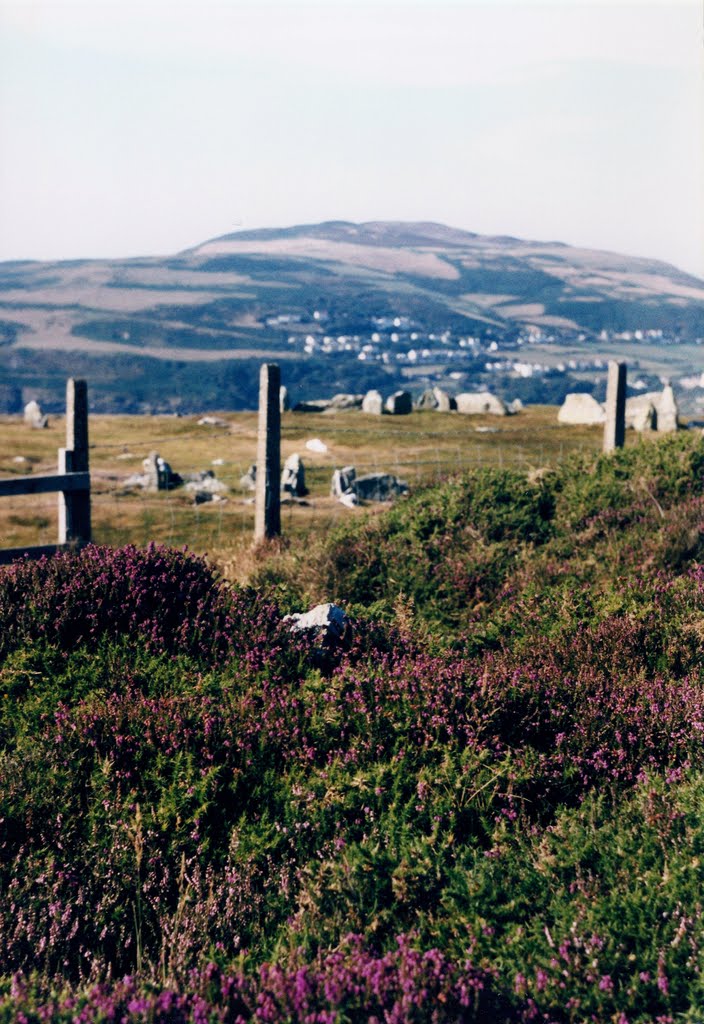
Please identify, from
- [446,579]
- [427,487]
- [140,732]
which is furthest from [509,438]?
[140,732]

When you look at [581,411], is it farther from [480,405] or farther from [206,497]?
[206,497]

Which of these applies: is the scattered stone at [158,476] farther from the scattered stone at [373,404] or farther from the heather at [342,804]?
the scattered stone at [373,404]

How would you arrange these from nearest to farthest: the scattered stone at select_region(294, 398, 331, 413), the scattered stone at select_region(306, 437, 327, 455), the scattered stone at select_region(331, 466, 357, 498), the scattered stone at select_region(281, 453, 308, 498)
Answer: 1. the scattered stone at select_region(331, 466, 357, 498)
2. the scattered stone at select_region(281, 453, 308, 498)
3. the scattered stone at select_region(306, 437, 327, 455)
4. the scattered stone at select_region(294, 398, 331, 413)

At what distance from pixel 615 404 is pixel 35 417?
3101cm

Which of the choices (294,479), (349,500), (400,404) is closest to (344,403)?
(400,404)

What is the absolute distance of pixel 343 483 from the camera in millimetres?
20750

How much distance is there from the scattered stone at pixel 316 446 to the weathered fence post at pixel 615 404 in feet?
48.7

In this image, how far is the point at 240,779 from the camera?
5.34 metres

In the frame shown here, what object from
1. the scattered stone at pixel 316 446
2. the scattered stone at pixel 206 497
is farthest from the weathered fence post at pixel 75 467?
the scattered stone at pixel 316 446

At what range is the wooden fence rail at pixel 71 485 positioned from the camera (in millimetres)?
10562

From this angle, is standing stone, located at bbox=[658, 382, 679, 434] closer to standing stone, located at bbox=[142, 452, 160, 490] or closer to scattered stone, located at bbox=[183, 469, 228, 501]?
scattered stone, located at bbox=[183, 469, 228, 501]

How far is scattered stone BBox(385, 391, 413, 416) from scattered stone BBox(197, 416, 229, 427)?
658 centimetres

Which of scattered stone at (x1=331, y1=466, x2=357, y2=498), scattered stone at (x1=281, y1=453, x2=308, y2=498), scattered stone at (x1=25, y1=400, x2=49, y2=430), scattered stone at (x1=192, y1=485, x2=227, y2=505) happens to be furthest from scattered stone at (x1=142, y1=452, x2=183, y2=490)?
scattered stone at (x1=25, y1=400, x2=49, y2=430)

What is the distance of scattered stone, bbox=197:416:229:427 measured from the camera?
124 ft
